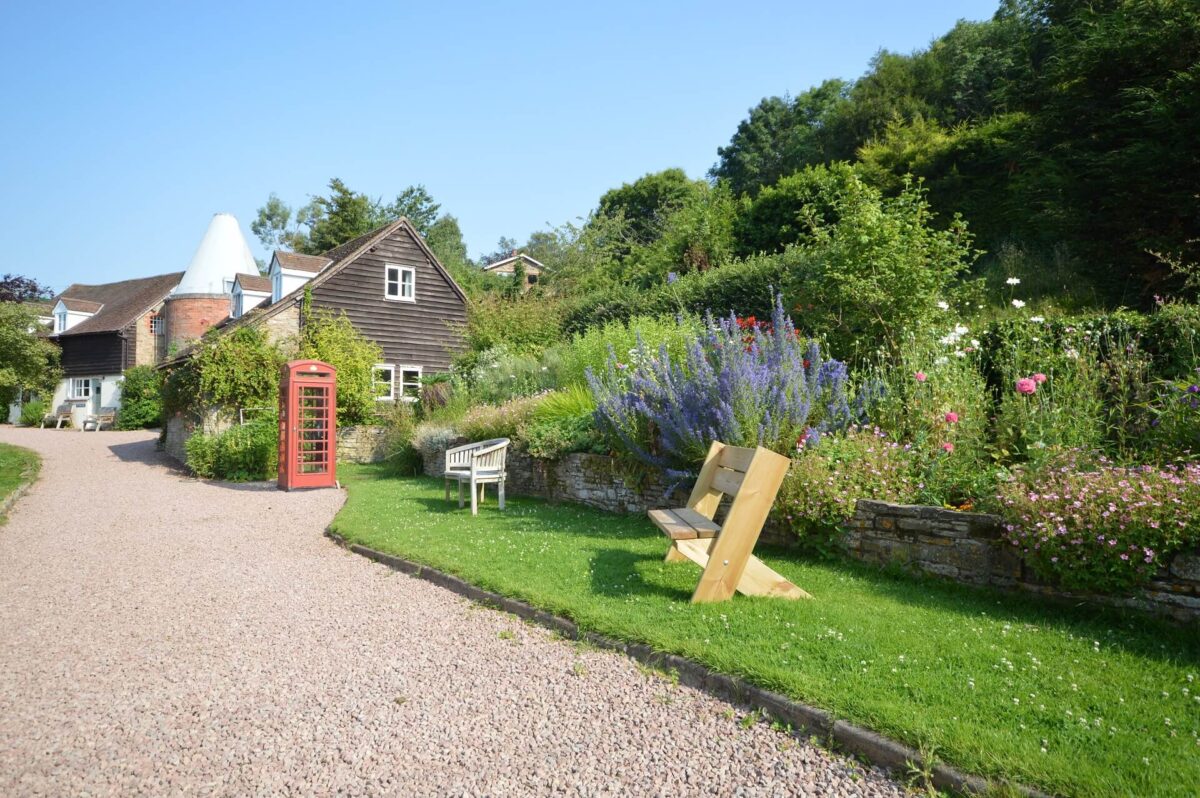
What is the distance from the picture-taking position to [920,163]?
776 inches

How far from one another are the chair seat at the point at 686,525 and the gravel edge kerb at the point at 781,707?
0.86 m

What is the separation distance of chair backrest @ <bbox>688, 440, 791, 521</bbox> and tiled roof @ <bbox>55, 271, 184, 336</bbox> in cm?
3776

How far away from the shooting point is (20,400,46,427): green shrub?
34.5 metres

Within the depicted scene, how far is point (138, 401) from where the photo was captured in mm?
32062

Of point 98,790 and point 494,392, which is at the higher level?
point 494,392

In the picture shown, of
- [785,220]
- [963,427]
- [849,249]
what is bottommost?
[963,427]

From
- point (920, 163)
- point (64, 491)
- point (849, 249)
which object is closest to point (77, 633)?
point (849, 249)

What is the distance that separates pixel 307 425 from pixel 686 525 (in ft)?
38.4

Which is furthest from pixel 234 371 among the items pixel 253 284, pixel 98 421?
pixel 98 421

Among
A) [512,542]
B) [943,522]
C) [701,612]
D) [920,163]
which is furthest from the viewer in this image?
[920,163]

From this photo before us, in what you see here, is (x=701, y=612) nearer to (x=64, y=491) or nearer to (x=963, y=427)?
(x=963, y=427)

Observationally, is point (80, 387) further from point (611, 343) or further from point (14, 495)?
point (611, 343)

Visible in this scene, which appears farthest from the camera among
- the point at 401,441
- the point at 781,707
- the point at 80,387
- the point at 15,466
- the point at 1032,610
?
the point at 80,387

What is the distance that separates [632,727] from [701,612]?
1333 mm
